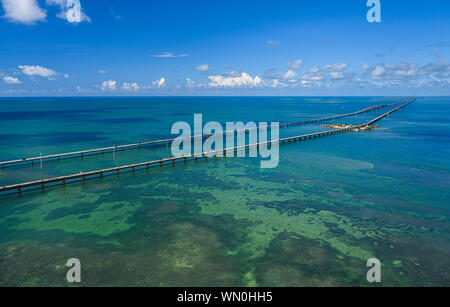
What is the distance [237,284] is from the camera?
1462 centimetres

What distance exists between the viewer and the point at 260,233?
64.5ft

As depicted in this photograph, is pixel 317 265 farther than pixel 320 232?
No

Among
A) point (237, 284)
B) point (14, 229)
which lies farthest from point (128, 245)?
point (14, 229)

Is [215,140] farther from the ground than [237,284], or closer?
farther from the ground

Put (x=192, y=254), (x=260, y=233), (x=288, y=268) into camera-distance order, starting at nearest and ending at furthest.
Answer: (x=288, y=268) → (x=192, y=254) → (x=260, y=233)

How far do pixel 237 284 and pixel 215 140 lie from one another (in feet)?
149

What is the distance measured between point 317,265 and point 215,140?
4457 cm

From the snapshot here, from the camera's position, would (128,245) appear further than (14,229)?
No

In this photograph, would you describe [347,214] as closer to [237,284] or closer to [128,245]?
[237,284]
